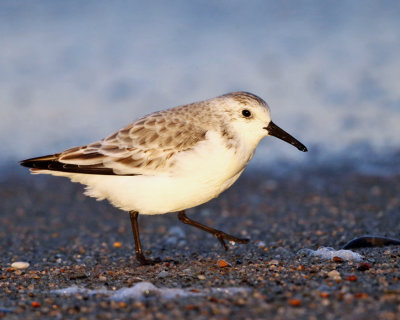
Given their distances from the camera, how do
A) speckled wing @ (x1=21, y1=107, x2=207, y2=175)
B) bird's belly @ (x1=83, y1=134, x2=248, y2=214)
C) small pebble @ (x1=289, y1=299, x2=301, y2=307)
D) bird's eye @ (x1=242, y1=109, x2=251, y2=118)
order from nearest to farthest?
1. small pebble @ (x1=289, y1=299, x2=301, y2=307)
2. bird's belly @ (x1=83, y1=134, x2=248, y2=214)
3. speckled wing @ (x1=21, y1=107, x2=207, y2=175)
4. bird's eye @ (x1=242, y1=109, x2=251, y2=118)

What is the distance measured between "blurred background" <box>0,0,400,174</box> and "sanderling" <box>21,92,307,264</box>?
5438mm

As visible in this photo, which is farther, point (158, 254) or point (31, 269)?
point (158, 254)

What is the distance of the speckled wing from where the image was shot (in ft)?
17.5

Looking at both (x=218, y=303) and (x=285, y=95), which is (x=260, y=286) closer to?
(x=218, y=303)

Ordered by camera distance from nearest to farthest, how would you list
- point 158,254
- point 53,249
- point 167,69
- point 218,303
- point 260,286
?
point 218,303, point 260,286, point 158,254, point 53,249, point 167,69

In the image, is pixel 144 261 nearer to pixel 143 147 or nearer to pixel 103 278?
pixel 103 278

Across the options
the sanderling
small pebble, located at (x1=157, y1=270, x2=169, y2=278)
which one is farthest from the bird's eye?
small pebble, located at (x1=157, y1=270, x2=169, y2=278)

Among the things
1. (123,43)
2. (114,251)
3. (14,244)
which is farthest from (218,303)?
(123,43)

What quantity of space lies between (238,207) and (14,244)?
10.7 feet

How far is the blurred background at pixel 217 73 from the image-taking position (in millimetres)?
11812

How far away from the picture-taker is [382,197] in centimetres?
866

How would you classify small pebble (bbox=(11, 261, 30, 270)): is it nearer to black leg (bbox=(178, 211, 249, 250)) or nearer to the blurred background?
black leg (bbox=(178, 211, 249, 250))

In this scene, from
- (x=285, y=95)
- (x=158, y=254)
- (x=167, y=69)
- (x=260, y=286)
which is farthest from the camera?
(x=167, y=69)

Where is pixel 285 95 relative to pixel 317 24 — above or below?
below
